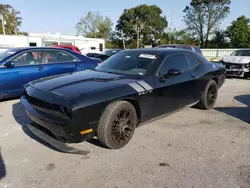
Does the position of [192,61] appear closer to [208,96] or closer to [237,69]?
[208,96]

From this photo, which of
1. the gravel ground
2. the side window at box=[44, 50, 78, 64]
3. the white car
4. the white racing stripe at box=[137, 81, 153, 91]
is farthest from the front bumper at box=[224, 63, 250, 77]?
the white racing stripe at box=[137, 81, 153, 91]

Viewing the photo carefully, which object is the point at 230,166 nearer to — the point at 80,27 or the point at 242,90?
the point at 242,90

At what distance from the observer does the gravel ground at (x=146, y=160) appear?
8.44 ft

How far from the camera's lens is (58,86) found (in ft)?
10.6

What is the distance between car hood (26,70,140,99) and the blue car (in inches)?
90.9

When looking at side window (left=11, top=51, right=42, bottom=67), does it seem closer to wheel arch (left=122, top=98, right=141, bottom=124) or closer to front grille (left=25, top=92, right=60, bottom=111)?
front grille (left=25, top=92, right=60, bottom=111)

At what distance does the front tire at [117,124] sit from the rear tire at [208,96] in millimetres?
2263

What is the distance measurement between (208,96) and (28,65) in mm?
4440

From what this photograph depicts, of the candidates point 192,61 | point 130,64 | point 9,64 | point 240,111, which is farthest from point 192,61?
point 9,64

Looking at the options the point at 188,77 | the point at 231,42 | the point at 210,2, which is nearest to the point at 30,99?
the point at 188,77

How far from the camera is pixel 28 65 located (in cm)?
579

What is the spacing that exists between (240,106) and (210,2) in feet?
159

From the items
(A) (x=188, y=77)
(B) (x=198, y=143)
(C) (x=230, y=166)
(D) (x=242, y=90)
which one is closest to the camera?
(C) (x=230, y=166)

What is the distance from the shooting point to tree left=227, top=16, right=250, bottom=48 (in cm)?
4106
